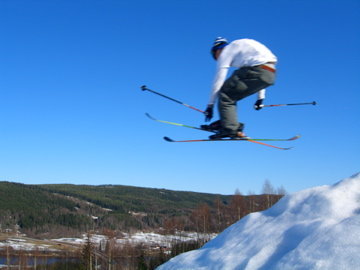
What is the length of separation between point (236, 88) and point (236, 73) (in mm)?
294

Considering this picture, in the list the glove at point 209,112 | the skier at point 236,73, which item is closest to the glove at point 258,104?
the skier at point 236,73

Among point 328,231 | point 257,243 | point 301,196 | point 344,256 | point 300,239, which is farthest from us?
point 301,196

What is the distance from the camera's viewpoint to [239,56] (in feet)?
23.7

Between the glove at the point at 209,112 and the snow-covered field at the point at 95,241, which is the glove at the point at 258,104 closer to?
the glove at the point at 209,112

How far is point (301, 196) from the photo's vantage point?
7602 millimetres

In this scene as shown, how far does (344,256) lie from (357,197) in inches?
77.9

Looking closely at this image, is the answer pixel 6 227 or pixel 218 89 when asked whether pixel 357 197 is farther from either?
pixel 6 227

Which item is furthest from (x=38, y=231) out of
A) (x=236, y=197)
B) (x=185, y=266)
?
(x=185, y=266)

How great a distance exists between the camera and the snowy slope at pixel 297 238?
16.9 feet

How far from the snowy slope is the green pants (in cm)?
198

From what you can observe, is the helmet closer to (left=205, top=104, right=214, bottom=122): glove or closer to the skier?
the skier

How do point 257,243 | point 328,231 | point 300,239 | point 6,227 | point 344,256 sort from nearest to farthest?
point 344,256 < point 328,231 < point 300,239 < point 257,243 < point 6,227

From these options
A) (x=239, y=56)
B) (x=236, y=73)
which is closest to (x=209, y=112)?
(x=236, y=73)

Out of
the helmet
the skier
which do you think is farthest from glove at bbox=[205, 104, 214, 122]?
the helmet
